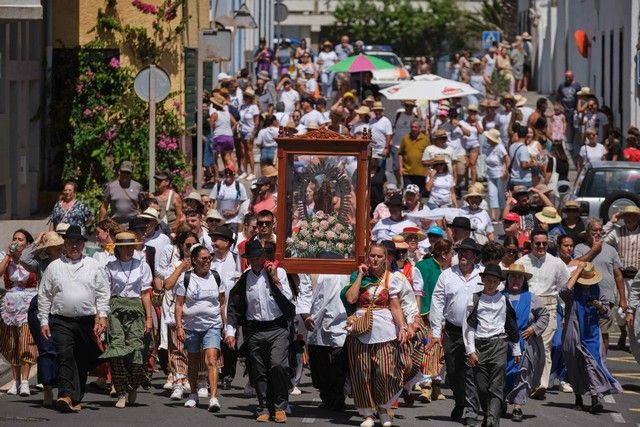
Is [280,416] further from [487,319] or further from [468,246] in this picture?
[468,246]

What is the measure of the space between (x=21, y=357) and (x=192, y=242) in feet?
6.72

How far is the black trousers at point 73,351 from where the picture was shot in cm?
1570

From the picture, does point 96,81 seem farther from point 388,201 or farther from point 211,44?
point 388,201

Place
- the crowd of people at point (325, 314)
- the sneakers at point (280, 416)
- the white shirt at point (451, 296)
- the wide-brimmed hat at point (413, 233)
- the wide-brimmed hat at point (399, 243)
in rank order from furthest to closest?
the wide-brimmed hat at point (413, 233) < the wide-brimmed hat at point (399, 243) < the white shirt at point (451, 296) < the sneakers at point (280, 416) < the crowd of people at point (325, 314)

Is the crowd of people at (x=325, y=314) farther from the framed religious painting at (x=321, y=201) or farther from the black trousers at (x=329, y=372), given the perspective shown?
the framed religious painting at (x=321, y=201)

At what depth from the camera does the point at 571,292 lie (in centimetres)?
1700

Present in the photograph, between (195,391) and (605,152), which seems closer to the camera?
(195,391)

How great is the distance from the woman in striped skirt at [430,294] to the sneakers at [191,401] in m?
2.24

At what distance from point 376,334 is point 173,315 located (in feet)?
8.78

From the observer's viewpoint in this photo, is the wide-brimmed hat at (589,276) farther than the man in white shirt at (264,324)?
Yes

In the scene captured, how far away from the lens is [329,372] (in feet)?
52.3

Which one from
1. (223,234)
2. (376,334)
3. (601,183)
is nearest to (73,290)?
(223,234)

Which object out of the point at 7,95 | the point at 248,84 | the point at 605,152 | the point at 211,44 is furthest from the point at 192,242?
the point at 248,84

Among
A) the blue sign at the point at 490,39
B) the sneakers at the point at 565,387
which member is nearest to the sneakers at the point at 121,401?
the sneakers at the point at 565,387
